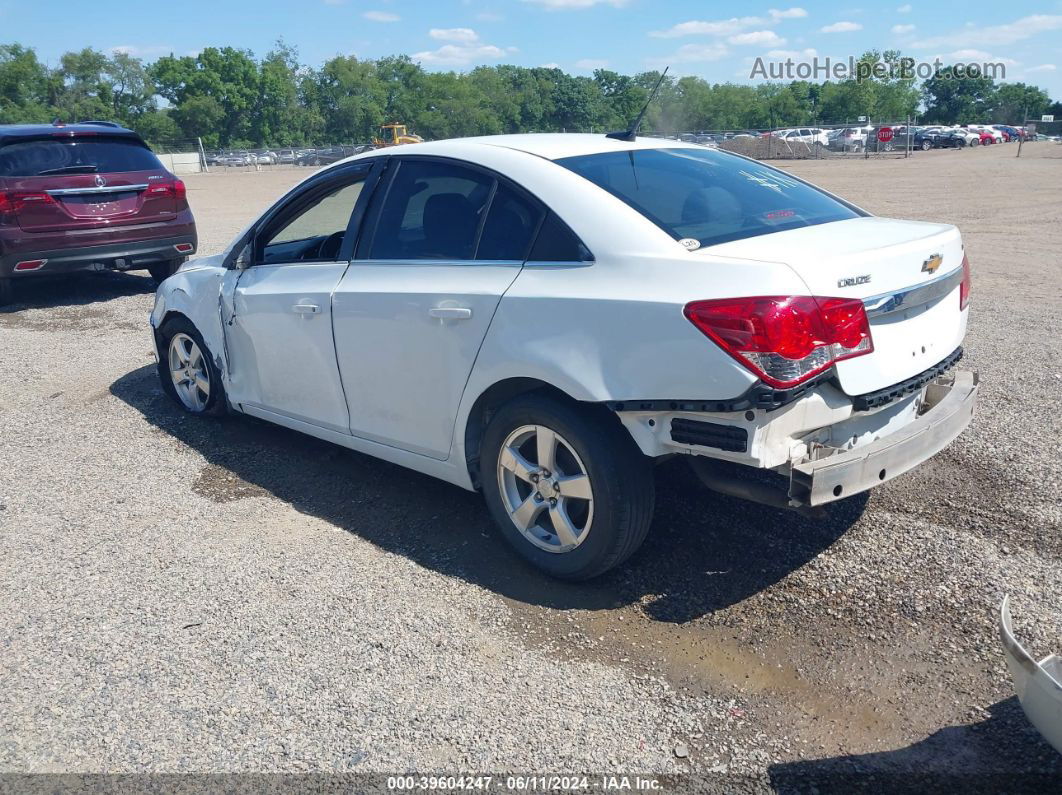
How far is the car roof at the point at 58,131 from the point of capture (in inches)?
374

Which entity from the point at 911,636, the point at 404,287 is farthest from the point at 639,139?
the point at 911,636

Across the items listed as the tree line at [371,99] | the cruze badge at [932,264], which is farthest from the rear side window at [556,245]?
the tree line at [371,99]

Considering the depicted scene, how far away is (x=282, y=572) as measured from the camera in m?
3.92

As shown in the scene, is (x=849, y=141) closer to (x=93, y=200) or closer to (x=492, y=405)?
(x=93, y=200)

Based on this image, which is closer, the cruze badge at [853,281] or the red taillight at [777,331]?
the red taillight at [777,331]

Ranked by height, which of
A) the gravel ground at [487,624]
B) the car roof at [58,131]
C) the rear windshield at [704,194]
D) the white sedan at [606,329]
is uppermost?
the car roof at [58,131]

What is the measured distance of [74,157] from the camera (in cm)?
974

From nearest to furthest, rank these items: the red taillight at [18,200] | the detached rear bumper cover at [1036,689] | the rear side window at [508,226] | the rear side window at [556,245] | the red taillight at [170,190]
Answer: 1. the detached rear bumper cover at [1036,689]
2. the rear side window at [556,245]
3. the rear side window at [508,226]
4. the red taillight at [18,200]
5. the red taillight at [170,190]

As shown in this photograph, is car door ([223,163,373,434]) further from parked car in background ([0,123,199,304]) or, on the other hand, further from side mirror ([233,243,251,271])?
parked car in background ([0,123,199,304])

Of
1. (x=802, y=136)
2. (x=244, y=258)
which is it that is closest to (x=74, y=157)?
(x=244, y=258)

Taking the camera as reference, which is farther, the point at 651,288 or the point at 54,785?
the point at 651,288

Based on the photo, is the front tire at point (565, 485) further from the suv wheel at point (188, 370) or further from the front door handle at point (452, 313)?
the suv wheel at point (188, 370)

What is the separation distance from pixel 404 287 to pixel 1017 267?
9.46 m

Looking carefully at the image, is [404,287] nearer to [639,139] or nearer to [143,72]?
[639,139]
